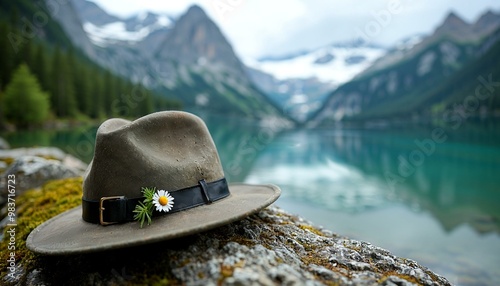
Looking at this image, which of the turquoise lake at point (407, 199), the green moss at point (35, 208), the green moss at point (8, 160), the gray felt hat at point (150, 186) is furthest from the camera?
the turquoise lake at point (407, 199)

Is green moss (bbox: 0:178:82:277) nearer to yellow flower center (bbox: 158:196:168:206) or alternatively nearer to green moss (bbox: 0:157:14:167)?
yellow flower center (bbox: 158:196:168:206)

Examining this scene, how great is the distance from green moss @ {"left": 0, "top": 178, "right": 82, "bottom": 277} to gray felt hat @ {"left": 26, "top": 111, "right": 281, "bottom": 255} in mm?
474

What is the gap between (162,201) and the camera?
2.63 metres

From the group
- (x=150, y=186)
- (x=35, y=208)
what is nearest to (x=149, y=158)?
(x=150, y=186)

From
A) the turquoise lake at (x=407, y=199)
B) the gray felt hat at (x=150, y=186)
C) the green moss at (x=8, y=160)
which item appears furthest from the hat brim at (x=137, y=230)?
the turquoise lake at (x=407, y=199)

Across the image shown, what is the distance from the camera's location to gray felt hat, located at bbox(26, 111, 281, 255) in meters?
2.55

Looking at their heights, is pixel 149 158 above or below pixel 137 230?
above

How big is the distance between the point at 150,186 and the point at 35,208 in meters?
3.08

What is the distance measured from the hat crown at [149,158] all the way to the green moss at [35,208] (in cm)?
117

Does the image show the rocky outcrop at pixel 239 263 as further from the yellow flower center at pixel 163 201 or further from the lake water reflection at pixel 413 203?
the lake water reflection at pixel 413 203

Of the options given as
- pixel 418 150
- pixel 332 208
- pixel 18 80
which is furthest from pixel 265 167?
pixel 18 80

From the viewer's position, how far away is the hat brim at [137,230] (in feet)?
7.39

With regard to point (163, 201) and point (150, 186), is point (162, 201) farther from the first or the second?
point (150, 186)

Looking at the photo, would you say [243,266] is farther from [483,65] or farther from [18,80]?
[483,65]
